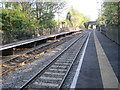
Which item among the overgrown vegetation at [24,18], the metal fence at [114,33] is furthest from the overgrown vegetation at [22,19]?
the metal fence at [114,33]

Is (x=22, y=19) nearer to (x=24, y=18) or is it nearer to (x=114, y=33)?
(x=24, y=18)

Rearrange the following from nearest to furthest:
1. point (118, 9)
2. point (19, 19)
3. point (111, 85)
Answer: point (111, 85), point (118, 9), point (19, 19)

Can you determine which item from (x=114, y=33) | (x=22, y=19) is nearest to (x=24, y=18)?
(x=22, y=19)

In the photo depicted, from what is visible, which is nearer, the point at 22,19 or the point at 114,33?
the point at 114,33

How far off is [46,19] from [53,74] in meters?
22.6

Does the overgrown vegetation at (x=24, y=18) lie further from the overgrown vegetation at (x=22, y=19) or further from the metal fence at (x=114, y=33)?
the metal fence at (x=114, y=33)

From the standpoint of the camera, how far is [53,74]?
651cm

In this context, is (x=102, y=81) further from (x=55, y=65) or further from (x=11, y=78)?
(x=11, y=78)

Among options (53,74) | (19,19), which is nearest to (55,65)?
(53,74)

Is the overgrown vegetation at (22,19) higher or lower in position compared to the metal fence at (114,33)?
higher

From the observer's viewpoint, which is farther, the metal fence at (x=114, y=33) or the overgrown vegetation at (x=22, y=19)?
the overgrown vegetation at (x=22, y=19)

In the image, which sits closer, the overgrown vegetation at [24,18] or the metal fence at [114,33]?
the metal fence at [114,33]

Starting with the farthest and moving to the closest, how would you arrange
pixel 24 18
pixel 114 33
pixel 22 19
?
pixel 24 18, pixel 22 19, pixel 114 33

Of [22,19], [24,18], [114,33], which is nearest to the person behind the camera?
[114,33]
